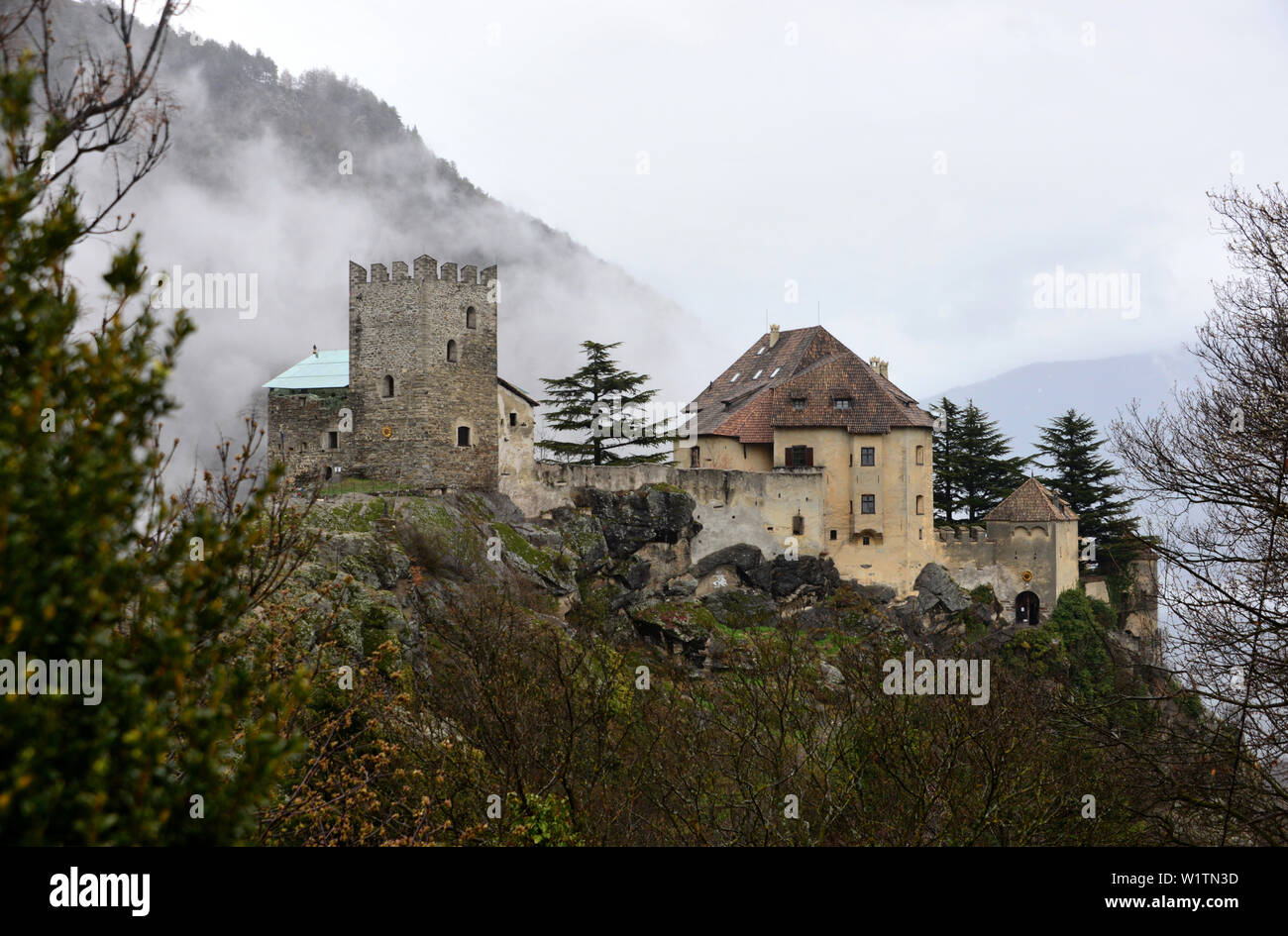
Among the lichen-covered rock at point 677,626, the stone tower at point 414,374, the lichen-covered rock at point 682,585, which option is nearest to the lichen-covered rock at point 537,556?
the stone tower at point 414,374

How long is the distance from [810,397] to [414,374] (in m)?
18.4

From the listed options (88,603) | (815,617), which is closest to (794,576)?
(815,617)

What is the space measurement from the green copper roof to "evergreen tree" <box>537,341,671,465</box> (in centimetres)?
1328

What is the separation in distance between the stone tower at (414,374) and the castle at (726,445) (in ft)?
0.14

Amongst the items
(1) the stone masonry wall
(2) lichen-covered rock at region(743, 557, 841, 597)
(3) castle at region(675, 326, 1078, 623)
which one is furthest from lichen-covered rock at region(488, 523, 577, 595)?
(3) castle at region(675, 326, 1078, 623)

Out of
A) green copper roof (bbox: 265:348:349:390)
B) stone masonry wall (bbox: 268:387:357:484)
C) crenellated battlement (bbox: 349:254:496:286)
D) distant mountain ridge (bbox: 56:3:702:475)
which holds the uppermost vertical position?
distant mountain ridge (bbox: 56:3:702:475)

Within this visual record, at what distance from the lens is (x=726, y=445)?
4372 centimetres

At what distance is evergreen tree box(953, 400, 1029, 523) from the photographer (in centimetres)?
4909

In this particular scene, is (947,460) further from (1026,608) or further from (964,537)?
(1026,608)

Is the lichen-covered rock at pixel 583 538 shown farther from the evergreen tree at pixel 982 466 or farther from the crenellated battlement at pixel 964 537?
the evergreen tree at pixel 982 466

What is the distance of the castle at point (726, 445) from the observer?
31.3 m

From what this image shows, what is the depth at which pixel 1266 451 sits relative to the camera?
11859mm

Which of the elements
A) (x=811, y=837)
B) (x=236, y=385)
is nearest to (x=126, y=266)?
(x=811, y=837)

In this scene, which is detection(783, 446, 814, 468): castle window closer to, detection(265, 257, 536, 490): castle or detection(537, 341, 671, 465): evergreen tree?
detection(537, 341, 671, 465): evergreen tree
